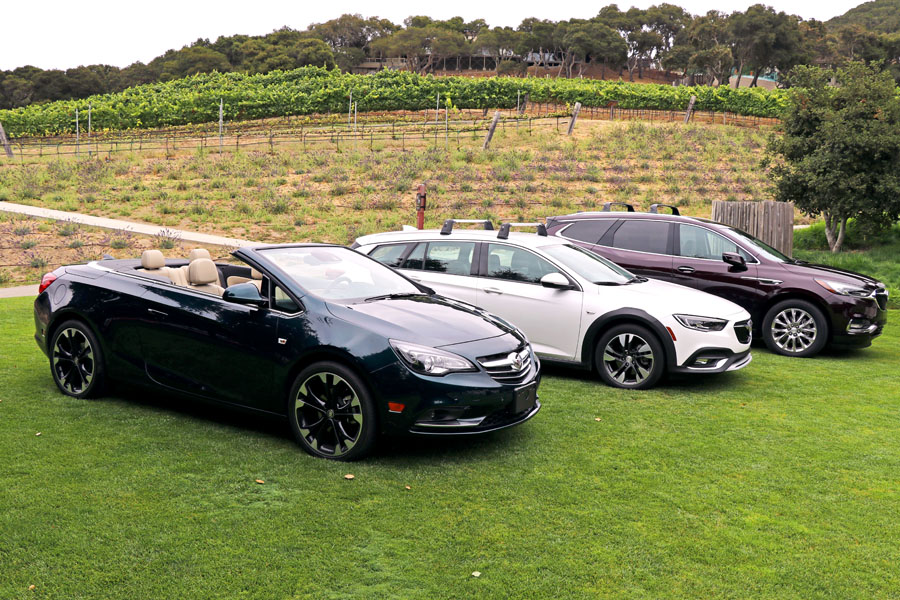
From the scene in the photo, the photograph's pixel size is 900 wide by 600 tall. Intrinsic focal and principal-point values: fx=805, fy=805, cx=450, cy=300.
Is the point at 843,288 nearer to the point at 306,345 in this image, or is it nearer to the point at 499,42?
the point at 306,345

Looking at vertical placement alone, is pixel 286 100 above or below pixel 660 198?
above

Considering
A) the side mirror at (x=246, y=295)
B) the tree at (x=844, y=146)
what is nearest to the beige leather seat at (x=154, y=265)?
the side mirror at (x=246, y=295)

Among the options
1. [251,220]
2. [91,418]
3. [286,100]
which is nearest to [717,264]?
[91,418]

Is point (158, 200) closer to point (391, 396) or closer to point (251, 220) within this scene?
point (251, 220)

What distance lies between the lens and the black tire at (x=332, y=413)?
5363mm

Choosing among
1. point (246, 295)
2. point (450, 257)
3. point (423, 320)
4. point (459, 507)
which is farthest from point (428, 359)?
point (450, 257)

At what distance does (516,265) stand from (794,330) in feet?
13.1

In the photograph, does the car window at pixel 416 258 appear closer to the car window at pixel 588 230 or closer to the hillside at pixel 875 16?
the car window at pixel 588 230

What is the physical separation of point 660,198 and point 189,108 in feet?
116

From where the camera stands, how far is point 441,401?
532 cm

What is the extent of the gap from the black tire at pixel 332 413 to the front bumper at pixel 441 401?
130 mm

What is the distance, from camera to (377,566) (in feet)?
13.0

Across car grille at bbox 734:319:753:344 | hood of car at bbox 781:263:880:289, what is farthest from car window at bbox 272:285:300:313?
hood of car at bbox 781:263:880:289

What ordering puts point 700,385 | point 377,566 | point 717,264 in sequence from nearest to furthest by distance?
point 377,566 → point 700,385 → point 717,264
